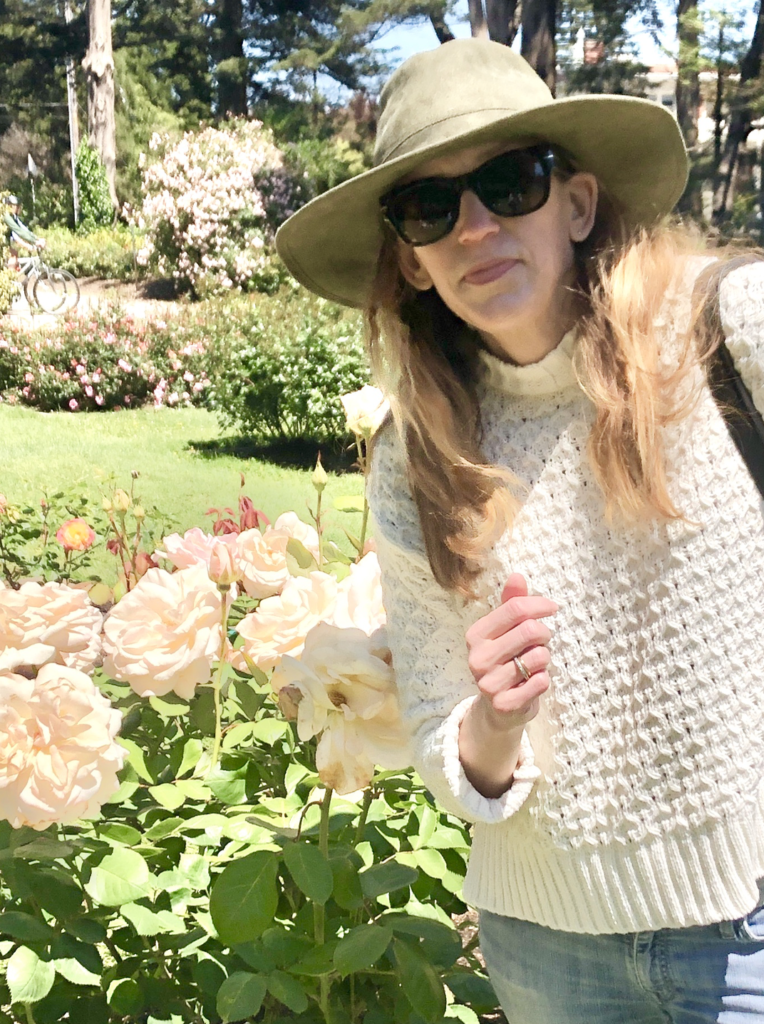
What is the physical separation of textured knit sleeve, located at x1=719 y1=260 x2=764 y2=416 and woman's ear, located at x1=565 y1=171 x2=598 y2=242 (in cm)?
20

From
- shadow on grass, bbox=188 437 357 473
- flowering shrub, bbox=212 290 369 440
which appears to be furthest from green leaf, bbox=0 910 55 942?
flowering shrub, bbox=212 290 369 440

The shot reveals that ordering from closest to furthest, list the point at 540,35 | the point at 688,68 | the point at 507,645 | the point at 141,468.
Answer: the point at 507,645 → the point at 141,468 → the point at 540,35 → the point at 688,68

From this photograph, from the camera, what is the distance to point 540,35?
417 cm

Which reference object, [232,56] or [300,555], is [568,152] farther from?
[232,56]

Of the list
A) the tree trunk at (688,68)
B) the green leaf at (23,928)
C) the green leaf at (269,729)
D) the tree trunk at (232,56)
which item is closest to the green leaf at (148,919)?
the green leaf at (23,928)

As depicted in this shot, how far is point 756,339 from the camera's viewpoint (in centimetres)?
82

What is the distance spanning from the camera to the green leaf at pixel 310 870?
92 centimetres

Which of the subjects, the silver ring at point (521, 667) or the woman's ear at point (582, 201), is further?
the woman's ear at point (582, 201)

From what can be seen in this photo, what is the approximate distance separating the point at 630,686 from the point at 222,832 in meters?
0.52

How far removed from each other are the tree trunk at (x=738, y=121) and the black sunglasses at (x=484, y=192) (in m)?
4.76

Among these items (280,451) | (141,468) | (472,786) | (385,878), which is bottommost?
(280,451)

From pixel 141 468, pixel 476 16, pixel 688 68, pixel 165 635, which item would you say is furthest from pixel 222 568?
pixel 688 68

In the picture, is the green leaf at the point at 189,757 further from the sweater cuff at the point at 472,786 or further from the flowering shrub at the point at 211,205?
the flowering shrub at the point at 211,205

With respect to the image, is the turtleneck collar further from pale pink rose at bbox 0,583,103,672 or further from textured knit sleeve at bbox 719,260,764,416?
pale pink rose at bbox 0,583,103,672
